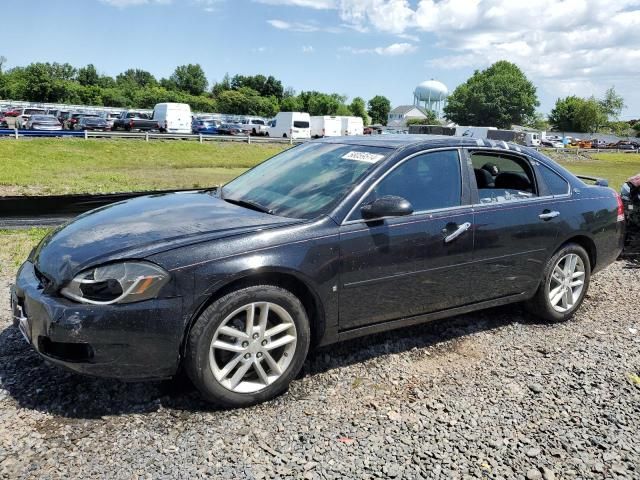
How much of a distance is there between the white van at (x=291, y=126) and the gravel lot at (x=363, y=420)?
147 ft

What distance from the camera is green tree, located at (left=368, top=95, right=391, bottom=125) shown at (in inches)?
5399

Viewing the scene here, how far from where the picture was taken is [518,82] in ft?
374

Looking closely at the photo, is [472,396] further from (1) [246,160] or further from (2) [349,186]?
(1) [246,160]

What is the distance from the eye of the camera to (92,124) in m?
37.6

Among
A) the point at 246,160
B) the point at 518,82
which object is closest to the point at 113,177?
the point at 246,160

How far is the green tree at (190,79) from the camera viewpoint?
411 feet

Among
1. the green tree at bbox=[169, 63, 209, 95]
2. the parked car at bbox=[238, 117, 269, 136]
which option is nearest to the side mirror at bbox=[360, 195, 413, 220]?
the parked car at bbox=[238, 117, 269, 136]

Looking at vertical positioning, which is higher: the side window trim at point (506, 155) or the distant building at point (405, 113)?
the distant building at point (405, 113)

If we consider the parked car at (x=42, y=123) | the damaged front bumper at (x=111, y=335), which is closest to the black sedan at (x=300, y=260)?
the damaged front bumper at (x=111, y=335)

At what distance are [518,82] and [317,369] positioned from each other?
400 ft

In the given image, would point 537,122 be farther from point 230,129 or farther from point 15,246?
point 15,246

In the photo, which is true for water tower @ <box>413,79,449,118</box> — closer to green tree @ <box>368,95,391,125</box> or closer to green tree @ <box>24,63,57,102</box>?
green tree @ <box>368,95,391,125</box>

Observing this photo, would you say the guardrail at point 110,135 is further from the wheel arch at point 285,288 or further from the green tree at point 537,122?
the green tree at point 537,122

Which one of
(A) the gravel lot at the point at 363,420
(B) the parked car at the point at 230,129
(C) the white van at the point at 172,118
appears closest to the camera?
(A) the gravel lot at the point at 363,420
